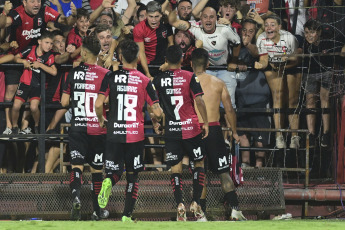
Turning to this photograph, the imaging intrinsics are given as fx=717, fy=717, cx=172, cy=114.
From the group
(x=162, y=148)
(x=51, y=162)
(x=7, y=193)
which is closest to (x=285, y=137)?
(x=162, y=148)

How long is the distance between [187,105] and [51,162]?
3.28 meters

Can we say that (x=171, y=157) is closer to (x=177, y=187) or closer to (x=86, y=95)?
(x=177, y=187)

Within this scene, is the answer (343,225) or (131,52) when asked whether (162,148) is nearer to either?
(131,52)

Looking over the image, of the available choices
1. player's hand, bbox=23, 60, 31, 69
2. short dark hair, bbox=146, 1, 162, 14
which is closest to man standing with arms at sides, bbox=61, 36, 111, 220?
player's hand, bbox=23, 60, 31, 69

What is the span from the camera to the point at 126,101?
9336mm

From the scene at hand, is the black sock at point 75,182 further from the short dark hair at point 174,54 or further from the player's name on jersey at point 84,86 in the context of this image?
the short dark hair at point 174,54

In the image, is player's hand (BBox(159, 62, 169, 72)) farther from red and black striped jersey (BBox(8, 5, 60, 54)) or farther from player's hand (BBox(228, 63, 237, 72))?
red and black striped jersey (BBox(8, 5, 60, 54))

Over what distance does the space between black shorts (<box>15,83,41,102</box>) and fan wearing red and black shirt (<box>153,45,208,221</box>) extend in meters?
2.83

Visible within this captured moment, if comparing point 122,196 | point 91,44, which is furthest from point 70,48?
point 122,196

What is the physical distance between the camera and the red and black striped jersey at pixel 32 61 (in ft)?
38.9

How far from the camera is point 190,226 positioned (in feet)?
27.0

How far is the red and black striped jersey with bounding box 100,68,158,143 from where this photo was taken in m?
9.30

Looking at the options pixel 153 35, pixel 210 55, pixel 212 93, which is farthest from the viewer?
pixel 210 55

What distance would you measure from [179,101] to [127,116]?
0.80 m
